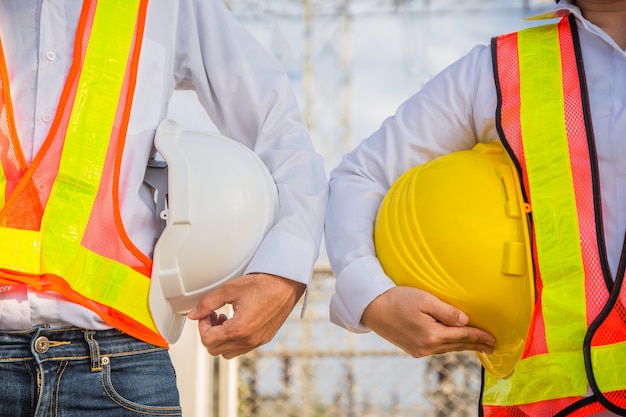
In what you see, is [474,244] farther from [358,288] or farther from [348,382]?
[348,382]

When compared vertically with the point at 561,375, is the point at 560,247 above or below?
above

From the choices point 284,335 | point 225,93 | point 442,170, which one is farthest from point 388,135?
point 284,335

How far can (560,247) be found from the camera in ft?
5.50

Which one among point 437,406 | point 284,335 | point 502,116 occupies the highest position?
point 502,116

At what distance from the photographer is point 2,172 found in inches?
64.4

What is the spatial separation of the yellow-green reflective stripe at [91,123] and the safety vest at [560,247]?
2.58ft

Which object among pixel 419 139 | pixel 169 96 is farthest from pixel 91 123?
pixel 419 139

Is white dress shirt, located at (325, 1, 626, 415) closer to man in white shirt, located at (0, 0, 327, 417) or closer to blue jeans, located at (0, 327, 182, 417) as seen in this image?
man in white shirt, located at (0, 0, 327, 417)

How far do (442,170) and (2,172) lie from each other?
855 millimetres

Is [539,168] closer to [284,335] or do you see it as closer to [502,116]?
[502,116]

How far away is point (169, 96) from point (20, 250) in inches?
20.2

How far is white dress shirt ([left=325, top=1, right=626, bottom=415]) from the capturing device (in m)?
1.81

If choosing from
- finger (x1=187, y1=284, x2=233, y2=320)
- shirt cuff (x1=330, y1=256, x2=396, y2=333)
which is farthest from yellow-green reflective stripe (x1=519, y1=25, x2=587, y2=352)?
finger (x1=187, y1=284, x2=233, y2=320)

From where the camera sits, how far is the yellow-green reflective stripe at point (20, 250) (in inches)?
61.3
